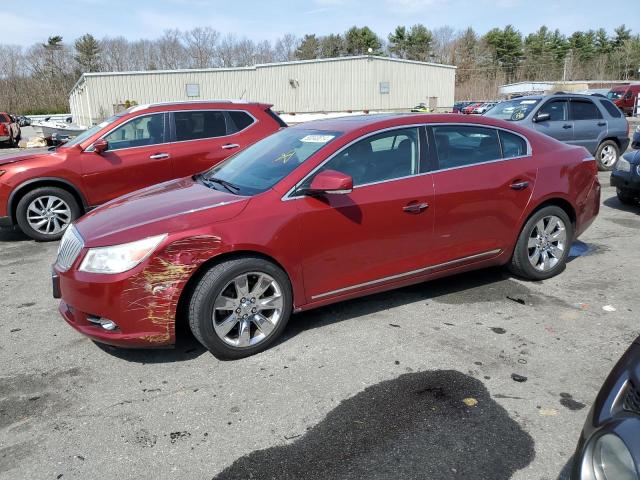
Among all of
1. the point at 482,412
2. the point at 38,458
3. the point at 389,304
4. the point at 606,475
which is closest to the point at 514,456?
the point at 482,412

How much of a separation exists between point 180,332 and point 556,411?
9.05ft

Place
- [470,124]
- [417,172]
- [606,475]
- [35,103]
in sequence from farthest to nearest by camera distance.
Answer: [35,103]
[470,124]
[417,172]
[606,475]

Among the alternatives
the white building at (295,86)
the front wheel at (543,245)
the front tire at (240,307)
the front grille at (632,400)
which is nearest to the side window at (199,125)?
the front tire at (240,307)

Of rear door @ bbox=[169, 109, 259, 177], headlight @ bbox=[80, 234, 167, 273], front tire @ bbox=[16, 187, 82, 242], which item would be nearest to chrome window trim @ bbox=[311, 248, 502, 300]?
headlight @ bbox=[80, 234, 167, 273]

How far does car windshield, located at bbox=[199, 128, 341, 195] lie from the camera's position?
389 centimetres

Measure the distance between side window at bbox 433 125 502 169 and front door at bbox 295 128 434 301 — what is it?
242mm

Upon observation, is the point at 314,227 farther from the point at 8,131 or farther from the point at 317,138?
the point at 8,131

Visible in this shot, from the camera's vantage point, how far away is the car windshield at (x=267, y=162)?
12.8ft

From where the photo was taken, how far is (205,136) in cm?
773

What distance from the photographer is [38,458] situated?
8.79 ft

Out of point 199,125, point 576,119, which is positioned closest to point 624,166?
point 576,119

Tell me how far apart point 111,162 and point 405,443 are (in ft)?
19.5

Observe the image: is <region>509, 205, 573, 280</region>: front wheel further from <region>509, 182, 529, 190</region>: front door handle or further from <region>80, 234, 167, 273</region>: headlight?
<region>80, 234, 167, 273</region>: headlight

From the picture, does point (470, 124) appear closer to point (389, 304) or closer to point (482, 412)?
point (389, 304)
